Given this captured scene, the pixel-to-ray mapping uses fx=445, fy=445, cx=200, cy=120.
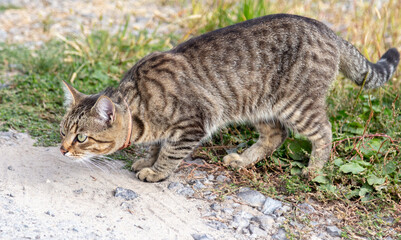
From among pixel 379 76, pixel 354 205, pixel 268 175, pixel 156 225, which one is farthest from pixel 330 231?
pixel 379 76

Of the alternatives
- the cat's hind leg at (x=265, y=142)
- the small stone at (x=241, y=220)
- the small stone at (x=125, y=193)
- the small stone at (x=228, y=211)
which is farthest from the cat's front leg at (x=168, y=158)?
the small stone at (x=241, y=220)

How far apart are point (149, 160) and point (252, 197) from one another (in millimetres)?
1011

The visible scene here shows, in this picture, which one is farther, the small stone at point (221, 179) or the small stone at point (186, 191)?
the small stone at point (221, 179)

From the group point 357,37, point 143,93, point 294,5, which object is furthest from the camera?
point 294,5

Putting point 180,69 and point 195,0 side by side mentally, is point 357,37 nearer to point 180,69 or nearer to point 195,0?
point 195,0

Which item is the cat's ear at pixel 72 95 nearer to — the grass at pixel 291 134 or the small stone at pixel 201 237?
the grass at pixel 291 134

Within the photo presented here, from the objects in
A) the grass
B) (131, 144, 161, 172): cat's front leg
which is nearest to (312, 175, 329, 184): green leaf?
the grass

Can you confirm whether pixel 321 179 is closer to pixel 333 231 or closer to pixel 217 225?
pixel 333 231

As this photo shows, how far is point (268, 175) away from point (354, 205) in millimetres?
723

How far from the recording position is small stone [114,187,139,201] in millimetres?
3347

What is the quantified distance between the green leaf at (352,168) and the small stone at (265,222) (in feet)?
2.61

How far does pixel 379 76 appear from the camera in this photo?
4027 mm

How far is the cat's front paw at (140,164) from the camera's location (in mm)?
3871

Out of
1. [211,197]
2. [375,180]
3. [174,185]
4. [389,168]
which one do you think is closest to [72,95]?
[174,185]
